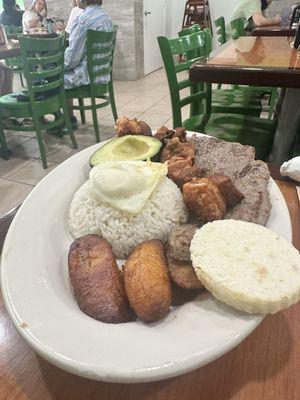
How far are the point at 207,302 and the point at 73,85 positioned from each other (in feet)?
8.58

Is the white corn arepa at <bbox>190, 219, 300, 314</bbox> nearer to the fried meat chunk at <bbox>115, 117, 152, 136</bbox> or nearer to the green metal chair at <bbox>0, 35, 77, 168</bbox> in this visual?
the fried meat chunk at <bbox>115, 117, 152, 136</bbox>

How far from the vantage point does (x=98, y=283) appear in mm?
458

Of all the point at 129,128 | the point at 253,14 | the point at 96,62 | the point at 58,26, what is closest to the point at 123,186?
the point at 129,128

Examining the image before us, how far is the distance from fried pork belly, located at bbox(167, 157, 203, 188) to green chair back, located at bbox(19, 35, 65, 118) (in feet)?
5.69

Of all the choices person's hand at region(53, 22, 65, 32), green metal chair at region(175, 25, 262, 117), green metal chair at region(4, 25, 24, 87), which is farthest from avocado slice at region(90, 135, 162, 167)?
person's hand at region(53, 22, 65, 32)

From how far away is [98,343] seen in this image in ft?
1.20

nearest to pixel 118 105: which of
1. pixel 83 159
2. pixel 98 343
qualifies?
pixel 83 159

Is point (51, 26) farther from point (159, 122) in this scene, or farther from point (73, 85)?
point (159, 122)

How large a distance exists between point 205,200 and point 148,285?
219 millimetres

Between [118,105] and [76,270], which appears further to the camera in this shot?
[118,105]

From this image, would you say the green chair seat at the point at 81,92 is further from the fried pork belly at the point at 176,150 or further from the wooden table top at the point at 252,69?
the fried pork belly at the point at 176,150

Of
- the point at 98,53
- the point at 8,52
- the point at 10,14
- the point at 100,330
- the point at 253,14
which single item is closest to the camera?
the point at 100,330

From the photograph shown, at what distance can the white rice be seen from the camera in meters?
0.62

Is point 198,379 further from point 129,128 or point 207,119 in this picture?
point 207,119
